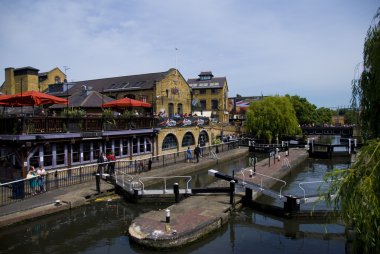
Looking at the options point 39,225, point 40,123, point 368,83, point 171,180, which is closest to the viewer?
point 368,83

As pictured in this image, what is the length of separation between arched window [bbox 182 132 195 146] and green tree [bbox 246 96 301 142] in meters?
11.7

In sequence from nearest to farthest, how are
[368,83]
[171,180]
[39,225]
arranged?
[368,83], [39,225], [171,180]

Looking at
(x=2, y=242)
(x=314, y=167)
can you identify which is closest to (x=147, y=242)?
(x=2, y=242)

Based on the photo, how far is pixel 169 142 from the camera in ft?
97.4

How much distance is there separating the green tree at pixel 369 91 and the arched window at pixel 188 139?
23983 mm

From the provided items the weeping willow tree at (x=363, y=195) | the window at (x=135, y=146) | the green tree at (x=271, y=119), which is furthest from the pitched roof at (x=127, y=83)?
the weeping willow tree at (x=363, y=195)

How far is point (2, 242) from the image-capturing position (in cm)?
1134

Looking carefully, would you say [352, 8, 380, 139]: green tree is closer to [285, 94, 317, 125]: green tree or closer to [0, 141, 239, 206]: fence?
[0, 141, 239, 206]: fence

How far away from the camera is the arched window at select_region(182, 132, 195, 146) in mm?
32281

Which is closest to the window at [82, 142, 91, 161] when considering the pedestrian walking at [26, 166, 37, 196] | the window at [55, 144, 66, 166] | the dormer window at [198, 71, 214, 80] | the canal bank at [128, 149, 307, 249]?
the window at [55, 144, 66, 166]

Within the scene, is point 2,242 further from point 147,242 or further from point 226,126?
point 226,126

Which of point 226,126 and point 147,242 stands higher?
point 226,126

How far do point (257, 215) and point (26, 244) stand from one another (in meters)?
9.28

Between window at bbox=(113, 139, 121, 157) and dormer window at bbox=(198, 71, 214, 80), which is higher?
dormer window at bbox=(198, 71, 214, 80)
